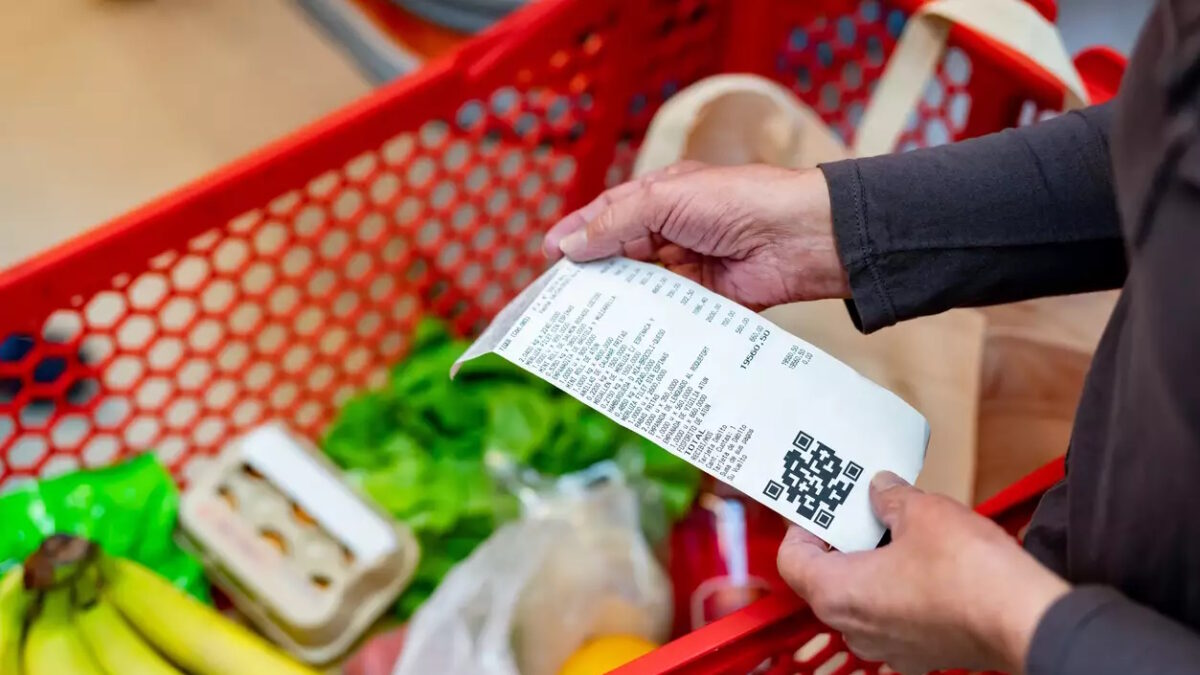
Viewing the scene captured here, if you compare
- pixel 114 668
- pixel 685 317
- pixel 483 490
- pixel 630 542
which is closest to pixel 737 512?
pixel 630 542

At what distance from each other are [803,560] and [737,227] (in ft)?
0.60

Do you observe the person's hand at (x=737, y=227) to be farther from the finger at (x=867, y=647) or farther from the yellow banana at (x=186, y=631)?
the yellow banana at (x=186, y=631)

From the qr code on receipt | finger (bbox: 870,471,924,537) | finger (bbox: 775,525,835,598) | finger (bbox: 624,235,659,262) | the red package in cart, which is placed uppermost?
finger (bbox: 624,235,659,262)

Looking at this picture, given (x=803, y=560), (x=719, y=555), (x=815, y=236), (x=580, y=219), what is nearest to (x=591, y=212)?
(x=580, y=219)

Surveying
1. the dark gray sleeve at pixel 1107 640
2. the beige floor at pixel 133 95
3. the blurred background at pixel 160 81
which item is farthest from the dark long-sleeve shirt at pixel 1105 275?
the beige floor at pixel 133 95

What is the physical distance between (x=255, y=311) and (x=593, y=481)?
1.27 ft

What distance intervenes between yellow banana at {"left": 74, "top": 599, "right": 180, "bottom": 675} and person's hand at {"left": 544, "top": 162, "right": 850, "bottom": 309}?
329mm

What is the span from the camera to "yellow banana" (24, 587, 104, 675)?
563 mm

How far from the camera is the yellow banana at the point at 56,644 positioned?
22.2 inches

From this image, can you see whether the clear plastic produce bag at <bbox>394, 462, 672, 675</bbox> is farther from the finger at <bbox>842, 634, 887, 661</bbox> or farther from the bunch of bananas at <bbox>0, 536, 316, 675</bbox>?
the finger at <bbox>842, 634, 887, 661</bbox>

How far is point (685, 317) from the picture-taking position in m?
0.49

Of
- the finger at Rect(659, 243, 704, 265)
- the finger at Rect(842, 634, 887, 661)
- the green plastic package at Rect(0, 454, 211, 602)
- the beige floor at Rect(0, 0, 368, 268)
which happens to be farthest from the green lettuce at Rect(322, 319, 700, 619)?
the beige floor at Rect(0, 0, 368, 268)

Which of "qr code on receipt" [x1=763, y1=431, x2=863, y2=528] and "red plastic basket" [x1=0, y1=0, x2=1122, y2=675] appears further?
"red plastic basket" [x1=0, y1=0, x2=1122, y2=675]

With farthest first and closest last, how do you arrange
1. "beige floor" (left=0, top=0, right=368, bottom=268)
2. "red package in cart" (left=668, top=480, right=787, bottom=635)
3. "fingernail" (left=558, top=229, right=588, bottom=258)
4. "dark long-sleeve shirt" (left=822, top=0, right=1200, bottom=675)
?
"beige floor" (left=0, top=0, right=368, bottom=268) → "red package in cart" (left=668, top=480, right=787, bottom=635) → "fingernail" (left=558, top=229, right=588, bottom=258) → "dark long-sleeve shirt" (left=822, top=0, right=1200, bottom=675)
